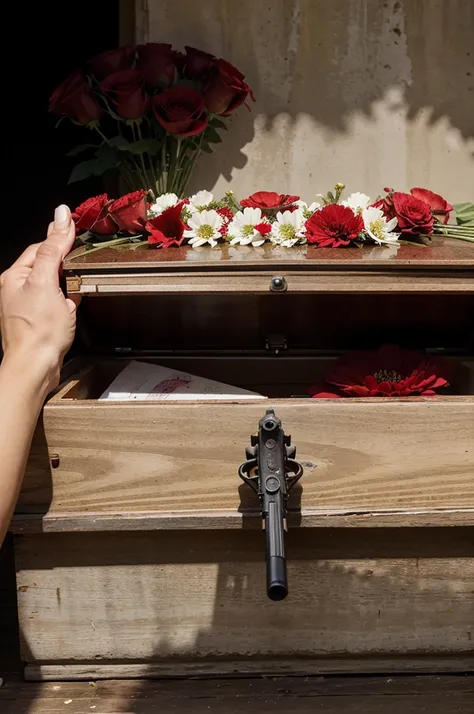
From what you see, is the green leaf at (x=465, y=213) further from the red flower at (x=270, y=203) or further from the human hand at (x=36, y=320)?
the human hand at (x=36, y=320)

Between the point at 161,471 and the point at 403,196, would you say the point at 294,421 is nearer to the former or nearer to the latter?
the point at 161,471

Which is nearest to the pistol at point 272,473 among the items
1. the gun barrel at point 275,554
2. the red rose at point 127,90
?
the gun barrel at point 275,554

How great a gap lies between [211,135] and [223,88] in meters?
0.14

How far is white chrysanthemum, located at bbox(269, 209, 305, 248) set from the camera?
1604 mm

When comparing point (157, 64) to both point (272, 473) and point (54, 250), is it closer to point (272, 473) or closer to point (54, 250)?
point (54, 250)

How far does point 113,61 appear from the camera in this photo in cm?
180

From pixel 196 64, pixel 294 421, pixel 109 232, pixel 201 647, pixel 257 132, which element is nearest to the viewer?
pixel 294 421

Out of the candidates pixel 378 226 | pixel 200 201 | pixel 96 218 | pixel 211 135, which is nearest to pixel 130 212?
pixel 96 218

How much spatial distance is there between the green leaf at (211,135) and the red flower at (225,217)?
27 cm

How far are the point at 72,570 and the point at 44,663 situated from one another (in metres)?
0.20

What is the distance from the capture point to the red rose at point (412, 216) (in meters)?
1.62

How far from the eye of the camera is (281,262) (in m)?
1.39

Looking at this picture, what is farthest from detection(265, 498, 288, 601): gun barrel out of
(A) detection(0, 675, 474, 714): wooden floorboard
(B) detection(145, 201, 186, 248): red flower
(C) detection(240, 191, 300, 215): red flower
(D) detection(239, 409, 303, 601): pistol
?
(C) detection(240, 191, 300, 215): red flower

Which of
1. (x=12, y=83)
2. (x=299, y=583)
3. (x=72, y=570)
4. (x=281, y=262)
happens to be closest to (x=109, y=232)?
(x=281, y=262)
